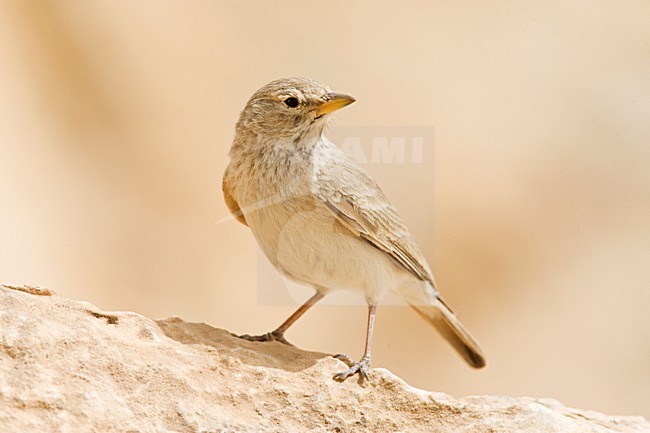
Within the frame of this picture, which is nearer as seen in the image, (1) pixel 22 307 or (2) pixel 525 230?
(1) pixel 22 307

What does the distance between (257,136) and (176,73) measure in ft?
11.1

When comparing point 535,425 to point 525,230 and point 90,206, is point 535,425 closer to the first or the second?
point 525,230

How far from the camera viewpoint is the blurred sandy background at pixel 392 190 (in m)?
6.94

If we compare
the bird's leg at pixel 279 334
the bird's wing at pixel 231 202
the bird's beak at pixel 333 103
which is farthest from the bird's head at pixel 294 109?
the bird's leg at pixel 279 334

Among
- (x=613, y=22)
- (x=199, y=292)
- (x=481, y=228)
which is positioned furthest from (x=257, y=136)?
(x=613, y=22)

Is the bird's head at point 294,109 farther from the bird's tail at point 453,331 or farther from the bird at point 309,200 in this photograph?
the bird's tail at point 453,331

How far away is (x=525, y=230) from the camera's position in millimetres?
7406

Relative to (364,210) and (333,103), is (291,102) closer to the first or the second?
(333,103)

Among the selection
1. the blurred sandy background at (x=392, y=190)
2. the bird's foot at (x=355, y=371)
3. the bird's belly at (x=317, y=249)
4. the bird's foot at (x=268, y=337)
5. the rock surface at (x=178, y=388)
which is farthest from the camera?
the blurred sandy background at (x=392, y=190)

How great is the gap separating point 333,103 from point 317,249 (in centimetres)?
73

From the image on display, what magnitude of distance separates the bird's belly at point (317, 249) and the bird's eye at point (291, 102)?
0.50 meters

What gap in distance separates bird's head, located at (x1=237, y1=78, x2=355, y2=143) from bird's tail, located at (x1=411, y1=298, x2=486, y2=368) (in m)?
1.42

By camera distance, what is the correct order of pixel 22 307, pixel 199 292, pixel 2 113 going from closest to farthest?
pixel 22 307 < pixel 2 113 < pixel 199 292

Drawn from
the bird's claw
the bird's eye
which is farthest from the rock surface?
the bird's eye
